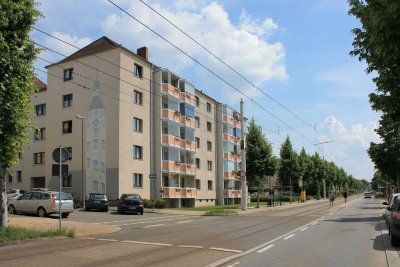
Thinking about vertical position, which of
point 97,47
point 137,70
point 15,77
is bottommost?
point 15,77

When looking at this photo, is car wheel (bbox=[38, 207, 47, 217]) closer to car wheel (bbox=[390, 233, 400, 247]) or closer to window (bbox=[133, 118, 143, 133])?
window (bbox=[133, 118, 143, 133])

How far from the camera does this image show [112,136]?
42406 millimetres

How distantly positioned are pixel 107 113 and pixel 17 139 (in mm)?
28518

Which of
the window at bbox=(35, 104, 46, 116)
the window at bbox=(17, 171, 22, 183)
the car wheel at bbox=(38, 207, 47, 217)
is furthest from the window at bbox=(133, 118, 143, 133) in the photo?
the car wheel at bbox=(38, 207, 47, 217)

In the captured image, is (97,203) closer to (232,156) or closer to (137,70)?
(137,70)

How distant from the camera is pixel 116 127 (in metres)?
42.2

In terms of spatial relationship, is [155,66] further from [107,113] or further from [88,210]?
[88,210]

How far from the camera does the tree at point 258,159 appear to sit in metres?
49.6

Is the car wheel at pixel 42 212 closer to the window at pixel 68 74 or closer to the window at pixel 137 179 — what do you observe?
the window at pixel 137 179

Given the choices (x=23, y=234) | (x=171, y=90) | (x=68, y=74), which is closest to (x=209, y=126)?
A: (x=171, y=90)

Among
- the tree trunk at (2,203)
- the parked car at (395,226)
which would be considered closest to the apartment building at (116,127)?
the tree trunk at (2,203)

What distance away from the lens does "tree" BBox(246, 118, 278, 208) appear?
163ft

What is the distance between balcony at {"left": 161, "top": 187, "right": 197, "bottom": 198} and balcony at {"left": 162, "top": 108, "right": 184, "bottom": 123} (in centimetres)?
737

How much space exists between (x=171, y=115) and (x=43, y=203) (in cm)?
2352
